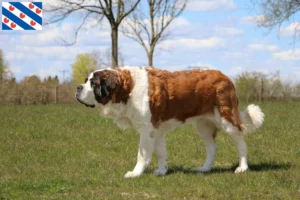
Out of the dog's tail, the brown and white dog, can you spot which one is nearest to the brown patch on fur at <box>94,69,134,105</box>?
the brown and white dog

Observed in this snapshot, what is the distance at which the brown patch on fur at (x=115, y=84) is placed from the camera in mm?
8578

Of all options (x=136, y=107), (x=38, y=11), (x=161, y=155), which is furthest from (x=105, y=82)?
(x=38, y=11)

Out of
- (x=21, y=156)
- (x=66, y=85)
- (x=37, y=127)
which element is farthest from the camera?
(x=66, y=85)

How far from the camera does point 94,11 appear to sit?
3148 centimetres

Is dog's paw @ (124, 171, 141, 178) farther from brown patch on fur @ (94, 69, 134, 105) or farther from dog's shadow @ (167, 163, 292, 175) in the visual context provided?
brown patch on fur @ (94, 69, 134, 105)

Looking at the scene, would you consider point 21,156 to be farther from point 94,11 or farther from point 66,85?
point 66,85

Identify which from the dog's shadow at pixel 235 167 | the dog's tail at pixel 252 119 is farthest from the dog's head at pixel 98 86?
the dog's tail at pixel 252 119

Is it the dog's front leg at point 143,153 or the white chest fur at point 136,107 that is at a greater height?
the white chest fur at point 136,107

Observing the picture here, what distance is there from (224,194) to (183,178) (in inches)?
47.9

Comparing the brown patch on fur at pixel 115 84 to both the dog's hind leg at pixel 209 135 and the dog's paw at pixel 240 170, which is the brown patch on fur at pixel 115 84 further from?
the dog's paw at pixel 240 170

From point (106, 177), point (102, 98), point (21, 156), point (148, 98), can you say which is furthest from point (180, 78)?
point (21, 156)

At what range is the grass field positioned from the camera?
7641mm

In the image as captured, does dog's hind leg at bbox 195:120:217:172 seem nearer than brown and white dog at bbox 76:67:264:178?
No

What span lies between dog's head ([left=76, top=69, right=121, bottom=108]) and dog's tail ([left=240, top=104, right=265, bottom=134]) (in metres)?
2.42
